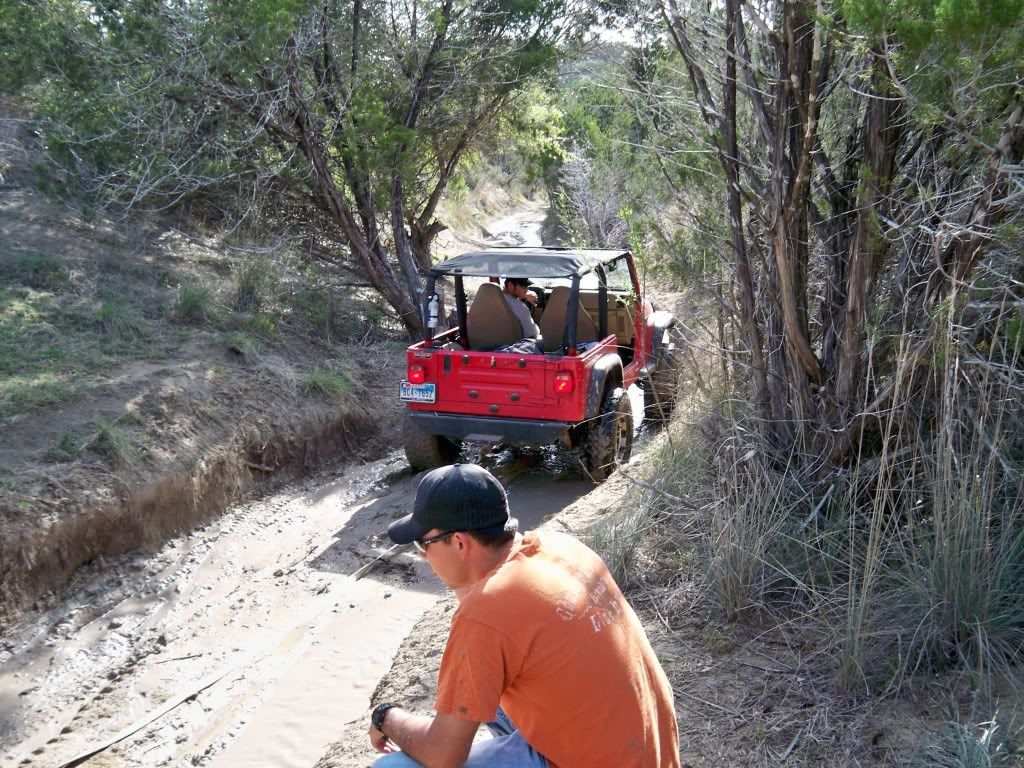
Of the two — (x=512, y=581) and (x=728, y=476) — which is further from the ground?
(x=512, y=581)

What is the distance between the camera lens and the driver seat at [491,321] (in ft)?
24.3

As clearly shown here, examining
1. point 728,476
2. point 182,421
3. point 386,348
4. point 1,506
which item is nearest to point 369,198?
point 386,348

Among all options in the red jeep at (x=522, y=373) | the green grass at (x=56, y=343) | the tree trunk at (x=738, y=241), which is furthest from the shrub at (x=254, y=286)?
the tree trunk at (x=738, y=241)

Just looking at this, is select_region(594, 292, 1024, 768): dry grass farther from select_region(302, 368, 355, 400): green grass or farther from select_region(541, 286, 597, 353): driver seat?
select_region(302, 368, 355, 400): green grass

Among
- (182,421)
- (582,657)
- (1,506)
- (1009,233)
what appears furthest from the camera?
(182,421)

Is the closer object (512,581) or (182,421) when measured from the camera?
(512,581)

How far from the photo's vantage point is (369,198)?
36.0 ft

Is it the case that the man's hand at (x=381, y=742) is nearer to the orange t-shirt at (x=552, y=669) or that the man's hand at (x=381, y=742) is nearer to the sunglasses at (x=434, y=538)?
the orange t-shirt at (x=552, y=669)

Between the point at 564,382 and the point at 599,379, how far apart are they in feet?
1.31

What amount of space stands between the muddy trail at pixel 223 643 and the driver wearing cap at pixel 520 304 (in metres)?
1.48

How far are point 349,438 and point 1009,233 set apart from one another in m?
6.72

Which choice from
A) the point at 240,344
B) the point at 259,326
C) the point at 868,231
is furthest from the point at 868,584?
the point at 259,326

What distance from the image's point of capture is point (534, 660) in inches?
78.1

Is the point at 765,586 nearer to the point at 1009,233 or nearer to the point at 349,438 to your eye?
the point at 1009,233
